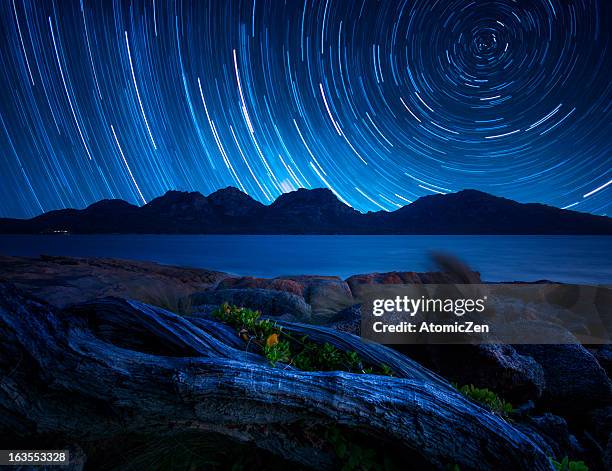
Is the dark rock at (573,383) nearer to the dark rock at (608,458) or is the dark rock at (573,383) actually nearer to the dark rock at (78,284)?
the dark rock at (608,458)


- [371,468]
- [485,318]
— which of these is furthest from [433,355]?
[371,468]

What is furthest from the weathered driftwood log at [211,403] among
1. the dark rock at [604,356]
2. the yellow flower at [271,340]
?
the dark rock at [604,356]

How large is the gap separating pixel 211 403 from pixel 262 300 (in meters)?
7.81

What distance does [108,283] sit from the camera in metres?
11.4

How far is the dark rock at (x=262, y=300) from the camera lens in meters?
10.4

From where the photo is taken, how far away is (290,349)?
13.8 feet

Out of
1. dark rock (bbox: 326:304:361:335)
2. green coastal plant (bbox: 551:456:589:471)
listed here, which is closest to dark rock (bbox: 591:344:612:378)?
dark rock (bbox: 326:304:361:335)

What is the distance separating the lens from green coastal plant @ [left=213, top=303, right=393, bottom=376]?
3.78 metres

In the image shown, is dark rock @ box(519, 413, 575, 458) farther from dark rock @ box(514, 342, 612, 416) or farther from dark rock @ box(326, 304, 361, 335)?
dark rock @ box(326, 304, 361, 335)

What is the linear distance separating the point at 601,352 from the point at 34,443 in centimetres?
1126

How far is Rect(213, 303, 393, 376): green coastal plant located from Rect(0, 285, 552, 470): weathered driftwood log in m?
0.61

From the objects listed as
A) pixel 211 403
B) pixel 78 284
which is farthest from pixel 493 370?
pixel 78 284

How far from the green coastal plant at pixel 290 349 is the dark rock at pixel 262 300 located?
5.77m

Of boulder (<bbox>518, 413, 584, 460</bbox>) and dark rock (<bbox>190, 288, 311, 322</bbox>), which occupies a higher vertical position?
dark rock (<bbox>190, 288, 311, 322</bbox>)
